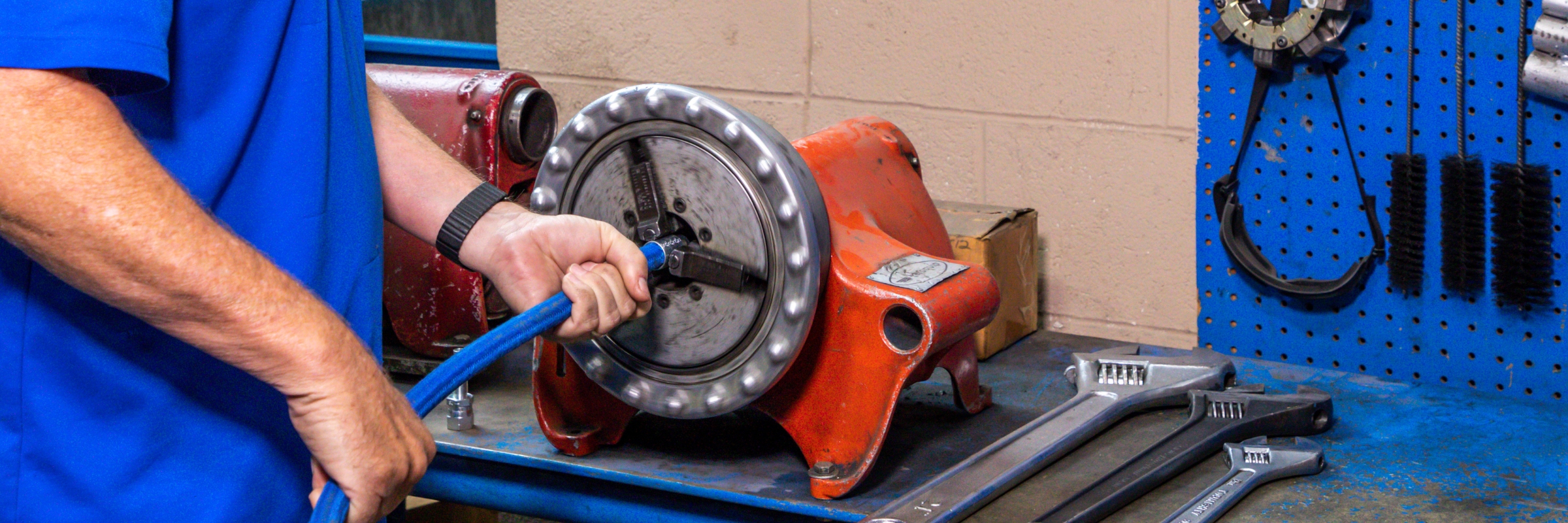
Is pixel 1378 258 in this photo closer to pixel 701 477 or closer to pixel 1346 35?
pixel 1346 35

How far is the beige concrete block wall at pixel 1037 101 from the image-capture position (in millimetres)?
1793

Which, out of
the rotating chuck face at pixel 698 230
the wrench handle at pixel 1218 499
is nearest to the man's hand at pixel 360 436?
the rotating chuck face at pixel 698 230

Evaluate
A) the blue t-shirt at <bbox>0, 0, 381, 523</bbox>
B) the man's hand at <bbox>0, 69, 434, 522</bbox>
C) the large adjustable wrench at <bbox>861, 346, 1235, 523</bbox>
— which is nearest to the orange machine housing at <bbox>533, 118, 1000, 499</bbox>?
the large adjustable wrench at <bbox>861, 346, 1235, 523</bbox>

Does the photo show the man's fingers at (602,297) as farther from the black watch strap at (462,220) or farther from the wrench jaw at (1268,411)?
the wrench jaw at (1268,411)

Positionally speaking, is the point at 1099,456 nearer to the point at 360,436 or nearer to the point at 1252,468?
the point at 1252,468

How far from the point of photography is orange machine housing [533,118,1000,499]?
1.23 metres

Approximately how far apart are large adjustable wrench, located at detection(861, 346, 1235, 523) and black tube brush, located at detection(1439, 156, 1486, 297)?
303 mm

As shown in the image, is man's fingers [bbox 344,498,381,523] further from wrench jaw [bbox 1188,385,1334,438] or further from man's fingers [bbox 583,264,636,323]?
wrench jaw [bbox 1188,385,1334,438]

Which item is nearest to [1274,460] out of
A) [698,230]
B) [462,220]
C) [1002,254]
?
[1002,254]

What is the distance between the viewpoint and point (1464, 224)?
1.54 meters

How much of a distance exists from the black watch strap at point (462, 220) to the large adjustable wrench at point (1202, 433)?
0.55m

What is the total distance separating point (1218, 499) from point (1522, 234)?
2.03 ft

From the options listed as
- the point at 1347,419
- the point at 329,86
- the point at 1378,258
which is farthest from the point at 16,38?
the point at 1378,258

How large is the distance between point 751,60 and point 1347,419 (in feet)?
3.48
